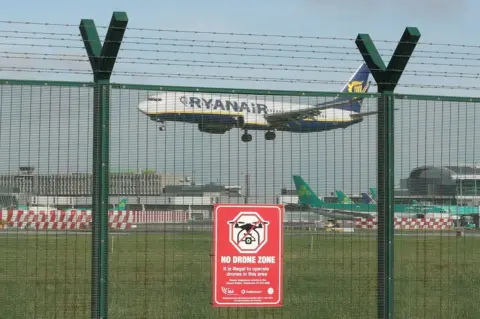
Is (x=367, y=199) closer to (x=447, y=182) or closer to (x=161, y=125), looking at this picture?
(x=447, y=182)

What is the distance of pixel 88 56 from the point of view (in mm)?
8312

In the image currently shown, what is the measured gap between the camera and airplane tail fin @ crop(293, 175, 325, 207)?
883 cm

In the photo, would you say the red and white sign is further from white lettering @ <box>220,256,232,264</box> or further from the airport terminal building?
the airport terminal building

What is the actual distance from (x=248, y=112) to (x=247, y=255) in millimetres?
1372

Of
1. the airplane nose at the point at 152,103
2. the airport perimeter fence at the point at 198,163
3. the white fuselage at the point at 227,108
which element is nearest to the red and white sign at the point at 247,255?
the airport perimeter fence at the point at 198,163

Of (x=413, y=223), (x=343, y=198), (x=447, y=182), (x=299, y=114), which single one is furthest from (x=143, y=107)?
(x=413, y=223)

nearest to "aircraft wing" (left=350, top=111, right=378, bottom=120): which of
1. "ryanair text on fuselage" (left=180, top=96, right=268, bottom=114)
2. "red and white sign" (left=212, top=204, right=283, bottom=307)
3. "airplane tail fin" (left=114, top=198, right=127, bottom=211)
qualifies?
"ryanair text on fuselage" (left=180, top=96, right=268, bottom=114)

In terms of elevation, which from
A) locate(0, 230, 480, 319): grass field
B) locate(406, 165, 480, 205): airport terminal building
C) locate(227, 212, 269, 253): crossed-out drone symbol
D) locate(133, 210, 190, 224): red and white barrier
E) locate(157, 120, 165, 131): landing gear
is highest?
locate(157, 120, 165, 131): landing gear

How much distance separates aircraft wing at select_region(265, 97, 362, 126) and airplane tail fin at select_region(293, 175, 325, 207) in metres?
0.55

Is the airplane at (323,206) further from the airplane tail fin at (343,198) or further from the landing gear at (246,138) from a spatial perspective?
the landing gear at (246,138)

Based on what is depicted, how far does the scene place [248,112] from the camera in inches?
349

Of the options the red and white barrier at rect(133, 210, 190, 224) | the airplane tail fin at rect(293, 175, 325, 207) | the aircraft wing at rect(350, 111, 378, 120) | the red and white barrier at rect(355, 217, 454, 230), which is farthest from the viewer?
the red and white barrier at rect(355, 217, 454, 230)

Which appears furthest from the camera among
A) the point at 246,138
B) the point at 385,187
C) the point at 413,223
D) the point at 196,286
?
the point at 196,286

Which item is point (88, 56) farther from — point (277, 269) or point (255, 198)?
point (277, 269)
